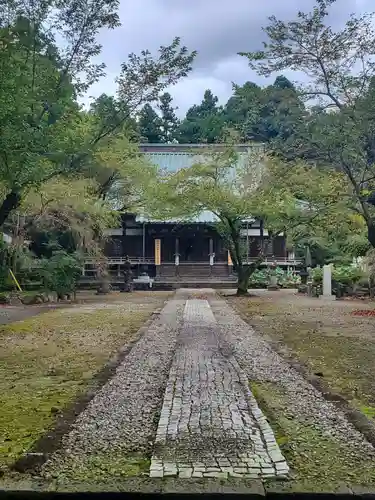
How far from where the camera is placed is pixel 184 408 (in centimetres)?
484

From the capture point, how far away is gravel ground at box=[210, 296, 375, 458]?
4.32 metres

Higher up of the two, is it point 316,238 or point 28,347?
point 316,238

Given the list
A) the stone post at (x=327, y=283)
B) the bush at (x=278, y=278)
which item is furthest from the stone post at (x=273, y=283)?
the stone post at (x=327, y=283)

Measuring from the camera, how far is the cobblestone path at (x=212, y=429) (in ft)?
11.3

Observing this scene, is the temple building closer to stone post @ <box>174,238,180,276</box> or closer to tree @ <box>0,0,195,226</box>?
stone post @ <box>174,238,180,276</box>

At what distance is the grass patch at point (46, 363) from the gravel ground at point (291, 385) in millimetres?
2051

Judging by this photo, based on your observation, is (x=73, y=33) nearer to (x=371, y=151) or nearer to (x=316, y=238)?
(x=371, y=151)

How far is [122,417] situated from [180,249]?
3065 centimetres

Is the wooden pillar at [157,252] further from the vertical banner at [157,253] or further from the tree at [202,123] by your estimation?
the tree at [202,123]

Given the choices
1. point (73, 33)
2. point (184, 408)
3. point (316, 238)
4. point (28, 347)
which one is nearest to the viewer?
point (184, 408)

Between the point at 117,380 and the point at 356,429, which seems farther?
the point at 117,380

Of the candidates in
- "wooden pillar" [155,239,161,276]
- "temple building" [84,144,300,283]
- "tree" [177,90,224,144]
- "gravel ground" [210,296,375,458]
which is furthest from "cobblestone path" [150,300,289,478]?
"tree" [177,90,224,144]

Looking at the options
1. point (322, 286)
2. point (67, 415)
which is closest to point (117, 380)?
point (67, 415)

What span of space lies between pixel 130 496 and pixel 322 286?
22.0 metres
